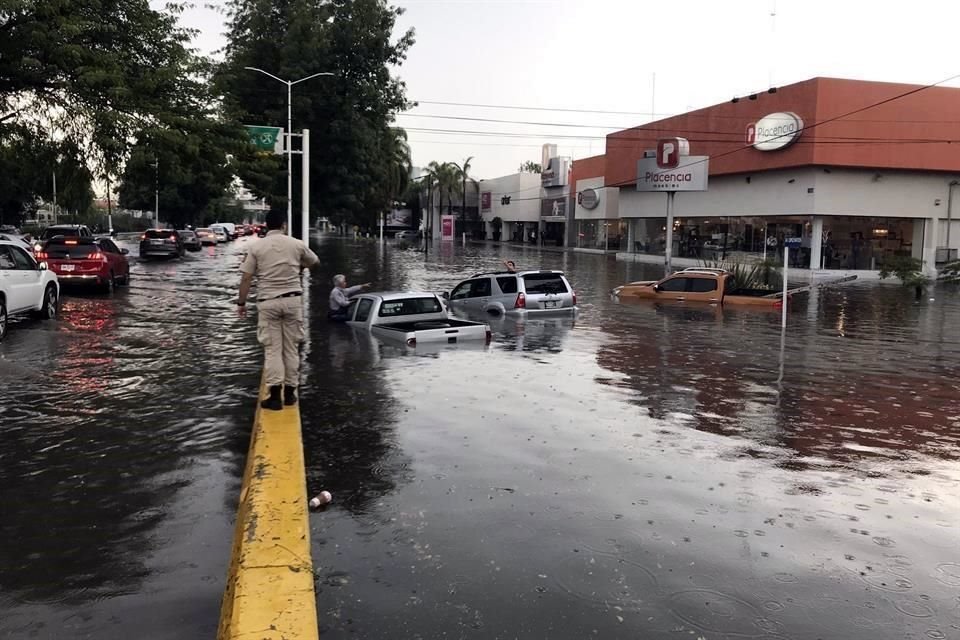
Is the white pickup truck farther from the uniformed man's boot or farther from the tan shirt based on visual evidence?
the tan shirt

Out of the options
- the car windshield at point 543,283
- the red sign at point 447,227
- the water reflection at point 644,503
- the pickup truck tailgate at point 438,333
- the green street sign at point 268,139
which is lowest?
the water reflection at point 644,503

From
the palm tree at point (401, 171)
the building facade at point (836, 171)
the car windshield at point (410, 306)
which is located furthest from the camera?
the palm tree at point (401, 171)

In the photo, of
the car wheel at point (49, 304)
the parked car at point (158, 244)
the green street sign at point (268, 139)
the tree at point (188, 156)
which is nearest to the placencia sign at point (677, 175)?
the green street sign at point (268, 139)

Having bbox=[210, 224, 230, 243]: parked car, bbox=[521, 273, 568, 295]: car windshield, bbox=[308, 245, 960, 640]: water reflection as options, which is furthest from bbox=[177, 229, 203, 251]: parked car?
bbox=[308, 245, 960, 640]: water reflection

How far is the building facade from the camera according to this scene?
39.2 meters

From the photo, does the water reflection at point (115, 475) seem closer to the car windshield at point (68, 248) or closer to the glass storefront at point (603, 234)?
the car windshield at point (68, 248)

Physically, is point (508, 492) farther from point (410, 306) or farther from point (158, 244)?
point (158, 244)

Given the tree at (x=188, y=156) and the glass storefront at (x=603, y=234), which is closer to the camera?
the tree at (x=188, y=156)

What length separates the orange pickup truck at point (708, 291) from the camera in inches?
964

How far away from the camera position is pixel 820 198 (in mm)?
40375

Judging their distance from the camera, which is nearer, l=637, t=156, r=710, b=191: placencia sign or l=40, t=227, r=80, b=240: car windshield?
l=40, t=227, r=80, b=240: car windshield

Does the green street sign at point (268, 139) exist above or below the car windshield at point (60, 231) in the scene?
above

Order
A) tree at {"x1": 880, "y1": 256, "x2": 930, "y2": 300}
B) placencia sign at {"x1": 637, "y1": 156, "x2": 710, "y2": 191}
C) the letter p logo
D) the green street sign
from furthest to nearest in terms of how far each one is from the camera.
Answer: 1. placencia sign at {"x1": 637, "y1": 156, "x2": 710, "y2": 191}
2. the letter p logo
3. tree at {"x1": 880, "y1": 256, "x2": 930, "y2": 300}
4. the green street sign

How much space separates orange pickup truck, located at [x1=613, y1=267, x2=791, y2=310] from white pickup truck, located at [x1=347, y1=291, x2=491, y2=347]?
10690 mm
